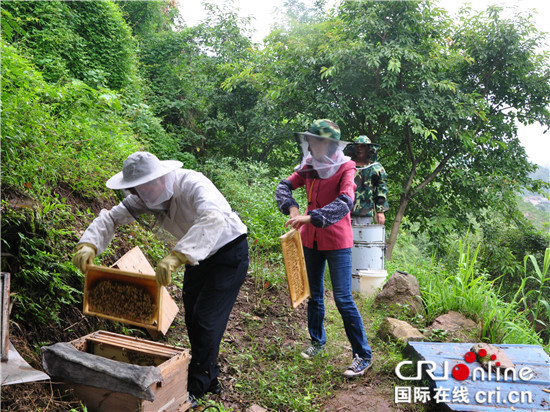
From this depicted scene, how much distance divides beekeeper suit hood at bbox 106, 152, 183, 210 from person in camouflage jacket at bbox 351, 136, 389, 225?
3.66 m

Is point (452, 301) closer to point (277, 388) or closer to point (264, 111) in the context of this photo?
point (277, 388)

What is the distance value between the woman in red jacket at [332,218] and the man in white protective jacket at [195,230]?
770 mm

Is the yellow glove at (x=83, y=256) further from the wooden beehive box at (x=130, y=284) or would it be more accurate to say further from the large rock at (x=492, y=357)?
the large rock at (x=492, y=357)

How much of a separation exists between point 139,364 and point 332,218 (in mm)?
1793

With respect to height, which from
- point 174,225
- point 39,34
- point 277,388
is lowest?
point 277,388

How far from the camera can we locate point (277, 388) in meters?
3.33

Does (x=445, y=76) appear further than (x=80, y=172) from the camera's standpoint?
Yes

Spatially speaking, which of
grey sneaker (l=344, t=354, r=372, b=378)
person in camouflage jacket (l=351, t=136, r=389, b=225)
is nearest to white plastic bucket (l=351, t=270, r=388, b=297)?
person in camouflage jacket (l=351, t=136, r=389, b=225)

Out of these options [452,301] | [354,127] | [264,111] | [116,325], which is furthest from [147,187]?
[264,111]

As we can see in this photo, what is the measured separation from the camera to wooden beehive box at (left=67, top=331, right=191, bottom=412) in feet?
7.88

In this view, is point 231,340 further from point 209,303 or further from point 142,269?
point 209,303

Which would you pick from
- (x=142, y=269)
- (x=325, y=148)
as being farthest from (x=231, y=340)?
(x=325, y=148)

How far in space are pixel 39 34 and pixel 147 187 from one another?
5.93 metres

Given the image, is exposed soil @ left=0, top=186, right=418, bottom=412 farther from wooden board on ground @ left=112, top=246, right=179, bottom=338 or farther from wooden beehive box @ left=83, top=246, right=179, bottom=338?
wooden beehive box @ left=83, top=246, right=179, bottom=338
